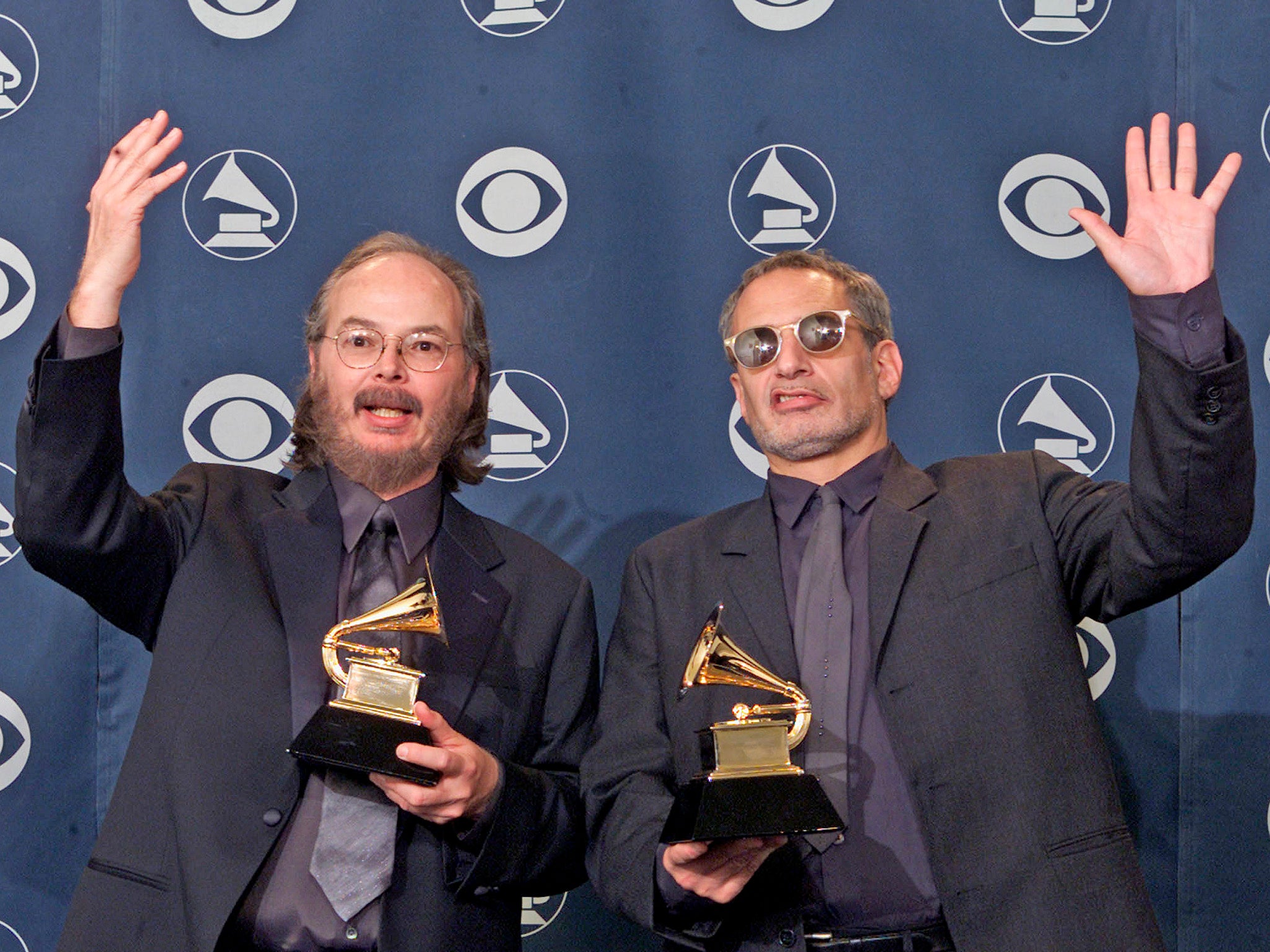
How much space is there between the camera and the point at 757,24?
4066mm

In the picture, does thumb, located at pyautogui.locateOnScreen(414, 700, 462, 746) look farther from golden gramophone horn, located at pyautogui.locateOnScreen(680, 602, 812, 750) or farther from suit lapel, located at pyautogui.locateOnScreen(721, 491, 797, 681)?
suit lapel, located at pyautogui.locateOnScreen(721, 491, 797, 681)

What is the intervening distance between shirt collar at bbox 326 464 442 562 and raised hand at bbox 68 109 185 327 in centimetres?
70

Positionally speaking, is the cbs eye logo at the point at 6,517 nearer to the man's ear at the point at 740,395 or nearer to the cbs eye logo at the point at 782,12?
the man's ear at the point at 740,395

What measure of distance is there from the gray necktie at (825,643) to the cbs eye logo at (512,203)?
1362 mm

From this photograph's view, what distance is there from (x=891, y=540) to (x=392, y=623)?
1135 millimetres

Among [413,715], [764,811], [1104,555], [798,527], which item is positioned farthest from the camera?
[798,527]

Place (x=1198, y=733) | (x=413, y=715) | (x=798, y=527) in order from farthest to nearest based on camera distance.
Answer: (x=1198, y=733) → (x=798, y=527) → (x=413, y=715)

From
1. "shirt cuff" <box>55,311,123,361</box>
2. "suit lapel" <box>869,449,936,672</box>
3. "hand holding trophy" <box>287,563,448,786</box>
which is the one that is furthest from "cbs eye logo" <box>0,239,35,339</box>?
"suit lapel" <box>869,449,936,672</box>

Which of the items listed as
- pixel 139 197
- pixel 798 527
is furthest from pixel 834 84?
pixel 139 197

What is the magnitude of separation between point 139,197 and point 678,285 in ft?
5.70

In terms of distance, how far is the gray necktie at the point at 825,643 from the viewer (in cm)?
284

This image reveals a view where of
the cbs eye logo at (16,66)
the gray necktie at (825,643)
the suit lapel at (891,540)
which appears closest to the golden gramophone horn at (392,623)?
the gray necktie at (825,643)

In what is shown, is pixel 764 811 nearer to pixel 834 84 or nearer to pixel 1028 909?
pixel 1028 909

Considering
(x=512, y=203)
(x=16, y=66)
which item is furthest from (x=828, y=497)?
(x=16, y=66)
